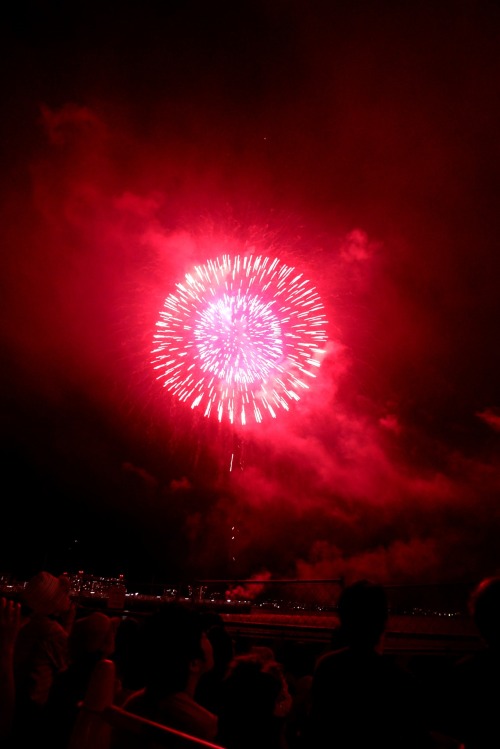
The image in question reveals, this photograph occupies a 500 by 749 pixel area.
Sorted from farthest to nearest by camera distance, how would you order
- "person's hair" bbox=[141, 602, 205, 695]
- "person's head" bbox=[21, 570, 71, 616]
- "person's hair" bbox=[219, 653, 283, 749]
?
"person's head" bbox=[21, 570, 71, 616], "person's hair" bbox=[219, 653, 283, 749], "person's hair" bbox=[141, 602, 205, 695]

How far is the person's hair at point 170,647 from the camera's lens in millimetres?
3230

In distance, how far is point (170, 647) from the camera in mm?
3311

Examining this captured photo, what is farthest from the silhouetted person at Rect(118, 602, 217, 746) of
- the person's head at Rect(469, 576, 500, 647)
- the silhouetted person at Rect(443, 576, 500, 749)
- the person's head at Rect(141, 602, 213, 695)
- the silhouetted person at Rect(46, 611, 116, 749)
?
the person's head at Rect(469, 576, 500, 647)

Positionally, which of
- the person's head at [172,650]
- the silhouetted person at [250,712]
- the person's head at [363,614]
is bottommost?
the silhouetted person at [250,712]

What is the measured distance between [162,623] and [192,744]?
1037mm

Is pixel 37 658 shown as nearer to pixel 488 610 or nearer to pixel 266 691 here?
pixel 266 691

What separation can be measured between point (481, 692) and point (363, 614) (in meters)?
0.73

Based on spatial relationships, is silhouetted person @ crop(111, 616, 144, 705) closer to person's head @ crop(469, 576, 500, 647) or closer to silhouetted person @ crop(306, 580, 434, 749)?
silhouetted person @ crop(306, 580, 434, 749)

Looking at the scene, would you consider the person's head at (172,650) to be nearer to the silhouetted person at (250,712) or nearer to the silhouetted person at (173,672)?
the silhouetted person at (173,672)

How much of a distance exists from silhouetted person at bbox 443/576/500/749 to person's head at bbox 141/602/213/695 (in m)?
1.50

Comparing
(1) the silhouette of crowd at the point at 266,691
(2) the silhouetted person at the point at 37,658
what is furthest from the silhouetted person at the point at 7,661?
(2) the silhouetted person at the point at 37,658

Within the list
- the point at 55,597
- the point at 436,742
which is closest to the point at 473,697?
the point at 436,742

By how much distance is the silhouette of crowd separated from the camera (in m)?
3.04

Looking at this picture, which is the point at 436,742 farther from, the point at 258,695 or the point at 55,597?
the point at 55,597
